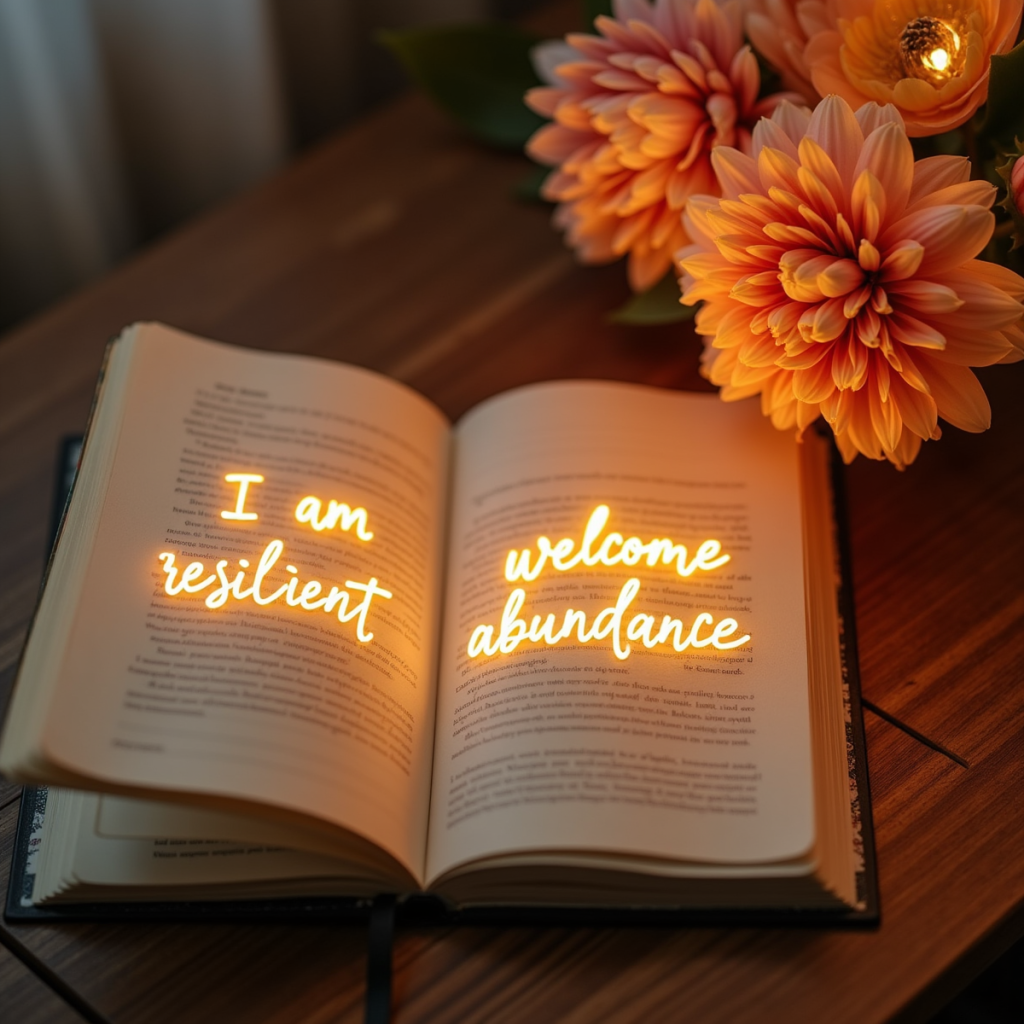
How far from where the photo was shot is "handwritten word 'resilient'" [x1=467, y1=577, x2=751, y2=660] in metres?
0.64

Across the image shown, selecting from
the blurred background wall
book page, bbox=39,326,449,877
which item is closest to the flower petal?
book page, bbox=39,326,449,877

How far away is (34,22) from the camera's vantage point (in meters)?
0.92

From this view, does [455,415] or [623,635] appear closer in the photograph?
[623,635]

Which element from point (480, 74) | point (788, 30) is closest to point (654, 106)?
point (788, 30)

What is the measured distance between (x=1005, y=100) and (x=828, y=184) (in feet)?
0.43

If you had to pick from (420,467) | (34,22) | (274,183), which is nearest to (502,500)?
(420,467)

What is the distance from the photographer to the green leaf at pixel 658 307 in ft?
2.61

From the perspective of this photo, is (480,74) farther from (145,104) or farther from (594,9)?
(145,104)

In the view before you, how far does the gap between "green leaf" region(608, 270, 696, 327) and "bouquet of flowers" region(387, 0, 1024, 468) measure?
5 centimetres

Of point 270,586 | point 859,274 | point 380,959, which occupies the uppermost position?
point 859,274

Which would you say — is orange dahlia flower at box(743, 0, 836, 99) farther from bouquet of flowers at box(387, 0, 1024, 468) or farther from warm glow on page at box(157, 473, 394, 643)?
warm glow on page at box(157, 473, 394, 643)

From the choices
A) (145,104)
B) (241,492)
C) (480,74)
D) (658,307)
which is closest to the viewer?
(241,492)

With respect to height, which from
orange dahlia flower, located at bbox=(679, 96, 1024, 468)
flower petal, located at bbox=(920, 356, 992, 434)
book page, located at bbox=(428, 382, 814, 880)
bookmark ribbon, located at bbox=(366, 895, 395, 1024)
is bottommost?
bookmark ribbon, located at bbox=(366, 895, 395, 1024)

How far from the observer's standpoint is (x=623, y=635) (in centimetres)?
65
